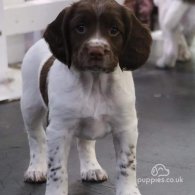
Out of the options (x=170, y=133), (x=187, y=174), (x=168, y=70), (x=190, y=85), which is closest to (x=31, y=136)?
(x=187, y=174)

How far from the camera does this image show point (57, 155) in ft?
9.32

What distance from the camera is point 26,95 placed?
3273mm

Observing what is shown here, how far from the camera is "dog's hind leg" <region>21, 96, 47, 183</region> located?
326 centimetres

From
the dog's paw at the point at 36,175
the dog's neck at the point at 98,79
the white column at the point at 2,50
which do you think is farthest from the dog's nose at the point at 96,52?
the white column at the point at 2,50

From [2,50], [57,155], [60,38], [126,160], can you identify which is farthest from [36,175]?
[2,50]

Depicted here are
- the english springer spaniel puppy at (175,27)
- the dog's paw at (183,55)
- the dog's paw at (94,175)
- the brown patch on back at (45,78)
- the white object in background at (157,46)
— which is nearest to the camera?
the brown patch on back at (45,78)

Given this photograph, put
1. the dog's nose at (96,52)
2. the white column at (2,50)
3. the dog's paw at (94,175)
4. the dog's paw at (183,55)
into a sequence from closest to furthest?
1. the dog's nose at (96,52)
2. the dog's paw at (94,175)
3. the white column at (2,50)
4. the dog's paw at (183,55)

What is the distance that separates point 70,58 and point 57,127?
1.02 feet

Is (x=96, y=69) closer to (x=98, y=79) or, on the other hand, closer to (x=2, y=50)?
(x=98, y=79)

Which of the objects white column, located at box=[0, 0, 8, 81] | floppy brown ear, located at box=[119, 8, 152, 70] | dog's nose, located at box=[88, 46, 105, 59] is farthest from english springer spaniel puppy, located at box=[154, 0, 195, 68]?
dog's nose, located at box=[88, 46, 105, 59]

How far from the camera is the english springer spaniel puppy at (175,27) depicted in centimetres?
588

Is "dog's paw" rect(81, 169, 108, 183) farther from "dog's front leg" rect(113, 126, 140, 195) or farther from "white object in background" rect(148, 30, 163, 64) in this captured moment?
"white object in background" rect(148, 30, 163, 64)

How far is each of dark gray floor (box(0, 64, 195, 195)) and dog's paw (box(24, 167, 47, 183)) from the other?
4 centimetres

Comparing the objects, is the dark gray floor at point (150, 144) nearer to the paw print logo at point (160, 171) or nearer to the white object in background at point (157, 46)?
the paw print logo at point (160, 171)
